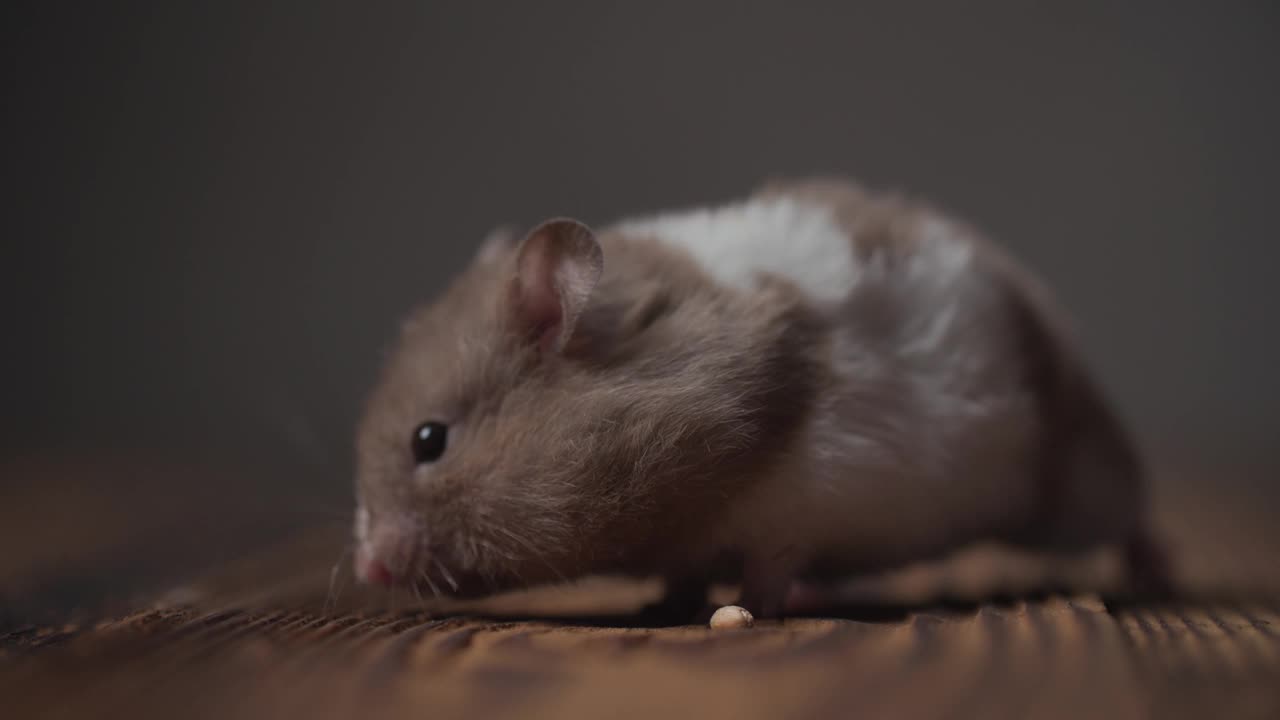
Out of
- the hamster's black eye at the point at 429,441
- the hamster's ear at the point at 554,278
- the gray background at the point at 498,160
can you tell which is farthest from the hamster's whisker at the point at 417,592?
the gray background at the point at 498,160

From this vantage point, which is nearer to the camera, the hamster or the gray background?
the hamster

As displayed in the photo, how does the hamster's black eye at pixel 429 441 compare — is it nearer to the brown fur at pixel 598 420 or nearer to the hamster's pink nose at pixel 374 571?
the brown fur at pixel 598 420

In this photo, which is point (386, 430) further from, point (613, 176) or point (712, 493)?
point (613, 176)

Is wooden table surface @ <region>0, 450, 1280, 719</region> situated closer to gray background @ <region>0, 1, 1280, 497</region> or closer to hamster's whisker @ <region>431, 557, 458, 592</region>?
hamster's whisker @ <region>431, 557, 458, 592</region>

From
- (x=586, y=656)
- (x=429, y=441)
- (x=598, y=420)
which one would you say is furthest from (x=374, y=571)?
(x=586, y=656)

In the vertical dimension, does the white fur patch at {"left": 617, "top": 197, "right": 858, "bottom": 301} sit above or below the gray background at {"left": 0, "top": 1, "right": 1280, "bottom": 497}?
below

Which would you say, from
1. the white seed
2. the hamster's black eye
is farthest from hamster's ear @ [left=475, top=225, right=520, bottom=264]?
the white seed

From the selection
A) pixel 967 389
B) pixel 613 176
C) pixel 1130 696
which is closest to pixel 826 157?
pixel 613 176
